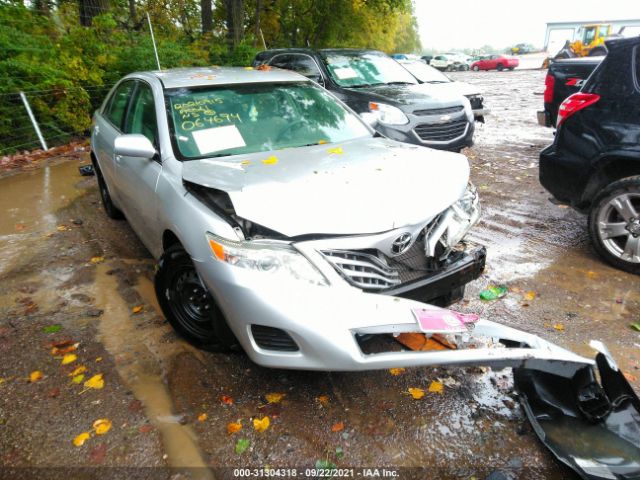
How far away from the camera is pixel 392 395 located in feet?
8.55

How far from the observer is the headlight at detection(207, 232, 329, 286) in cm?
224

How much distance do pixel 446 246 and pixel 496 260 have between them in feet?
5.76

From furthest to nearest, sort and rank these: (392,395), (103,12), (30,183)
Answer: (103,12) → (30,183) → (392,395)

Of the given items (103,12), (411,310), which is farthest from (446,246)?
(103,12)

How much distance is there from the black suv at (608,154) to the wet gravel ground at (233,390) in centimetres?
32

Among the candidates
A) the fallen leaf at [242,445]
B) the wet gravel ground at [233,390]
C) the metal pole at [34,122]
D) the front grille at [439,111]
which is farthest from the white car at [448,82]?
the fallen leaf at [242,445]

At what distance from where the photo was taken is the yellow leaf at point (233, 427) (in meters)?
2.38

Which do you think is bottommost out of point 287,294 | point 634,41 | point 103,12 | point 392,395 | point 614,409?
point 392,395

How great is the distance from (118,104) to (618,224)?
4.68 meters

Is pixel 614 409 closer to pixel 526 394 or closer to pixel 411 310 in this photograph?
pixel 526 394

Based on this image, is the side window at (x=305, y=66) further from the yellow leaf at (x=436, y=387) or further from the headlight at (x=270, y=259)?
the yellow leaf at (x=436, y=387)

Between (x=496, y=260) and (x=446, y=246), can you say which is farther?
(x=496, y=260)

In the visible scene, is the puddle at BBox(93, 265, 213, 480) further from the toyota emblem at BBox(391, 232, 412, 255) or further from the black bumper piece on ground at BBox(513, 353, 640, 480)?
the black bumper piece on ground at BBox(513, 353, 640, 480)

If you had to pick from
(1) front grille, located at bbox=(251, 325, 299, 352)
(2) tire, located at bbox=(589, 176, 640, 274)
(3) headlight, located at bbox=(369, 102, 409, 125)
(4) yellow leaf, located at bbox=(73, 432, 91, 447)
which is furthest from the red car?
(4) yellow leaf, located at bbox=(73, 432, 91, 447)
